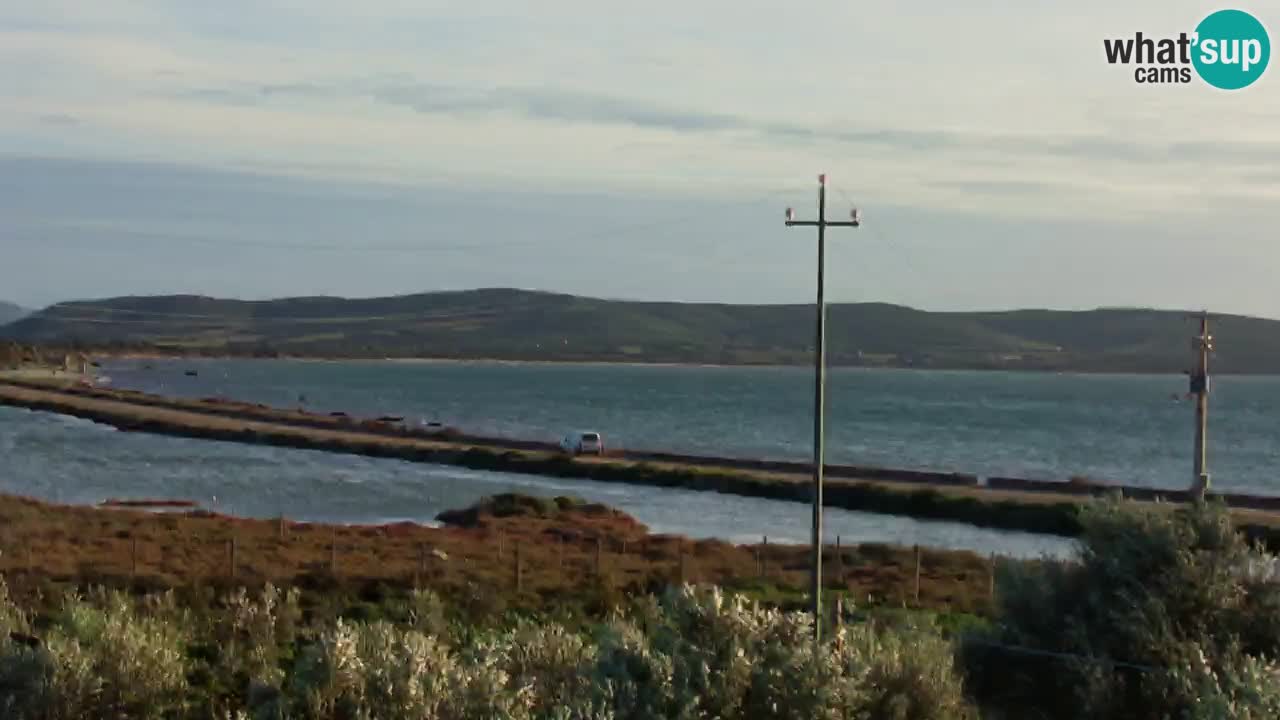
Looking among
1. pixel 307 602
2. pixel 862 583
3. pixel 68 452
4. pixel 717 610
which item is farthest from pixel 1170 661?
pixel 68 452

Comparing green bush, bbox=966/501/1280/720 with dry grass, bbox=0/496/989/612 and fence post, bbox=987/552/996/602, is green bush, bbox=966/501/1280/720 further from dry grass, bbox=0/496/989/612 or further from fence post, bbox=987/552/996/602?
dry grass, bbox=0/496/989/612

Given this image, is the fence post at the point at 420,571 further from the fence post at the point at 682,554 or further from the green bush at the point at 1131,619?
the green bush at the point at 1131,619

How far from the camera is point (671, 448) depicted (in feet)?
316

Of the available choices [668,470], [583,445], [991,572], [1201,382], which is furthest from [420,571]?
[583,445]

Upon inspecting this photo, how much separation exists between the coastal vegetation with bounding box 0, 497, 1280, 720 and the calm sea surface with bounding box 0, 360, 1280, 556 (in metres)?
3.42

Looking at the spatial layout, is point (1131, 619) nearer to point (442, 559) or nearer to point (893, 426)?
point (442, 559)

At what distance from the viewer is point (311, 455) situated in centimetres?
8500

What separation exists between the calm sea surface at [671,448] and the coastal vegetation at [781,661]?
3421mm

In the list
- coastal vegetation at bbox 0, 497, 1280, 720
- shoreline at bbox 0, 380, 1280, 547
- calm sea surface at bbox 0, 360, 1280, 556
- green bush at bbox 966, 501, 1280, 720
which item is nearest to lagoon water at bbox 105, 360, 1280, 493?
calm sea surface at bbox 0, 360, 1280, 556

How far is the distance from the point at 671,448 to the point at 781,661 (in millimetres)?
82297

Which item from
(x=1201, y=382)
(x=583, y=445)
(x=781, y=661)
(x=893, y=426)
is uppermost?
(x=1201, y=382)

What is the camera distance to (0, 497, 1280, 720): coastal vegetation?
1391cm

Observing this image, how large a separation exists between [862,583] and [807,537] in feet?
44.0

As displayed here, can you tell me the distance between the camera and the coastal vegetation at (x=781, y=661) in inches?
547
